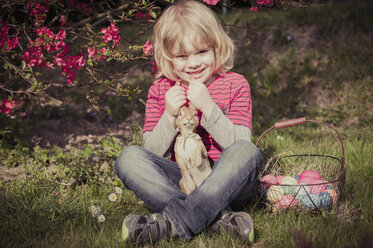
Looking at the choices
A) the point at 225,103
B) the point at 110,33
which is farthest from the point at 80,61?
the point at 225,103

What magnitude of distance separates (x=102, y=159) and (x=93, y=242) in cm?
120

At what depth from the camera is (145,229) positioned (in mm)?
1916

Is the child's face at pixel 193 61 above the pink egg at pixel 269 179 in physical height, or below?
above

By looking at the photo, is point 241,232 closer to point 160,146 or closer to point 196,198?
point 196,198

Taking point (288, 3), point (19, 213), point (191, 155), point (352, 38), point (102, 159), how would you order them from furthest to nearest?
point (352, 38) → point (102, 159) → point (288, 3) → point (19, 213) → point (191, 155)

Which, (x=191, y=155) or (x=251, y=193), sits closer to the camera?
(x=191, y=155)

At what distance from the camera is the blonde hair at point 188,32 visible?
2.33 metres

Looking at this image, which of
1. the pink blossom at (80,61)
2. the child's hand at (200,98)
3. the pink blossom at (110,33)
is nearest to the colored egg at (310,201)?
the child's hand at (200,98)

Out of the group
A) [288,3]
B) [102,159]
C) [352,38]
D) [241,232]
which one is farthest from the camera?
[352,38]

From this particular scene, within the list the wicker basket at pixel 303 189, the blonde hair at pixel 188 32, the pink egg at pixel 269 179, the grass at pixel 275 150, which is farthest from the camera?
the pink egg at pixel 269 179

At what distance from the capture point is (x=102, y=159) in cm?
310

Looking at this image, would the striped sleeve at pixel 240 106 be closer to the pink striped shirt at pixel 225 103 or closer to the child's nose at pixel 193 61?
the pink striped shirt at pixel 225 103

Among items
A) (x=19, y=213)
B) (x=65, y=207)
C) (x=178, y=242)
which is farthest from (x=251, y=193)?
(x=19, y=213)

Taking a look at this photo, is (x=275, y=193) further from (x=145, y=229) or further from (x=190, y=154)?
(x=145, y=229)
